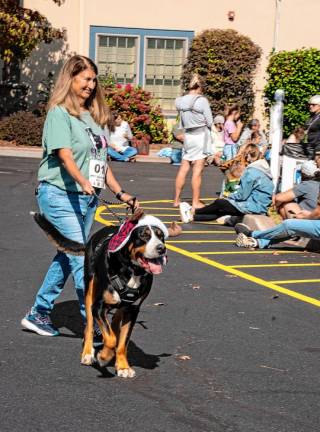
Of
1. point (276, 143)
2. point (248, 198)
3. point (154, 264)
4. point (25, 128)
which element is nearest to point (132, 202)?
point (154, 264)

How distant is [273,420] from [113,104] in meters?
20.9

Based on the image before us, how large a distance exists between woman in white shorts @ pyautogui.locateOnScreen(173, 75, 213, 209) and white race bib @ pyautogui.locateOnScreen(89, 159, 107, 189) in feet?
24.5

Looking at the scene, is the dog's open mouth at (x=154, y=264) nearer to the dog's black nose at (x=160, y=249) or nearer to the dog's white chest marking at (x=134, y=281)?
the dog's black nose at (x=160, y=249)

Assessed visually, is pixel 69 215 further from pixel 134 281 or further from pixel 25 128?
pixel 25 128

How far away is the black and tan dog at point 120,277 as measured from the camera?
5836 millimetres

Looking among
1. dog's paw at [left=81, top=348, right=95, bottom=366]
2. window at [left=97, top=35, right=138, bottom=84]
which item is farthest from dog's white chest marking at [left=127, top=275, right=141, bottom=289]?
window at [left=97, top=35, right=138, bottom=84]

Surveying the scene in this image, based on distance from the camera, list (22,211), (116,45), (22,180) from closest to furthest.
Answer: (22,211), (22,180), (116,45)

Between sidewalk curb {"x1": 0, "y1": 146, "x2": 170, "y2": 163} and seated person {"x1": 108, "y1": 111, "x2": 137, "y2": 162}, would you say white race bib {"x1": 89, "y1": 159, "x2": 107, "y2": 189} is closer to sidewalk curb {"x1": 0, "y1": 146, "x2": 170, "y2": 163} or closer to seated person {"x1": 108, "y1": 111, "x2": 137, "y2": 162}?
seated person {"x1": 108, "y1": 111, "x2": 137, "y2": 162}

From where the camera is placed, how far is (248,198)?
44.5 ft

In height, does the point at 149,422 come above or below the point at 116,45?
below

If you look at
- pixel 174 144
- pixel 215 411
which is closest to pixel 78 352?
pixel 215 411

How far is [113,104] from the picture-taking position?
1022 inches

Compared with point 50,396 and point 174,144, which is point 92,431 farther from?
point 174,144

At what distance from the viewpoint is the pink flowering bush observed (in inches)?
1019
